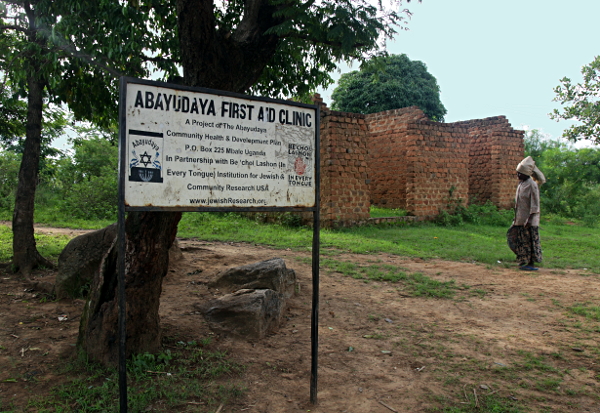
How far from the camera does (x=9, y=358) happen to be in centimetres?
342

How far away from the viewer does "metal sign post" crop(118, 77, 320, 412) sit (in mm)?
2445

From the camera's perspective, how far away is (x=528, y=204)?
7461mm

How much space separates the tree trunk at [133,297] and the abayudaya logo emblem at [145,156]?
1.02m

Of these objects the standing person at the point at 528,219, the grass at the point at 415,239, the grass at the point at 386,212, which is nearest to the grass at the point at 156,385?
the grass at the point at 415,239

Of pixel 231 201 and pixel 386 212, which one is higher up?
pixel 231 201

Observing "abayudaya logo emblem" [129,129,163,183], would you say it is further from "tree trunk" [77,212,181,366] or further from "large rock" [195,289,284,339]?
"large rock" [195,289,284,339]

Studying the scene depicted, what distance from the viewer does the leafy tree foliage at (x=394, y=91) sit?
86.5ft

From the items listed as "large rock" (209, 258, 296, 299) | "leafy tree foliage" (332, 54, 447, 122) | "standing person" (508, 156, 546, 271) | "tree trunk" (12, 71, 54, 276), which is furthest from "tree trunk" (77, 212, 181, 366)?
"leafy tree foliage" (332, 54, 447, 122)

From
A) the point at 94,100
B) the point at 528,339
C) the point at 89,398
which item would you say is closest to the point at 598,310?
the point at 528,339

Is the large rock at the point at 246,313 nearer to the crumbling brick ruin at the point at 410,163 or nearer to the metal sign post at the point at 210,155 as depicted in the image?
the metal sign post at the point at 210,155

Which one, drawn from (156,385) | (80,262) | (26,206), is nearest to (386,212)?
(26,206)

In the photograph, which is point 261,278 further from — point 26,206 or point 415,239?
point 415,239

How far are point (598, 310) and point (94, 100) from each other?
6966 millimetres

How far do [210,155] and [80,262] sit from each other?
126 inches
